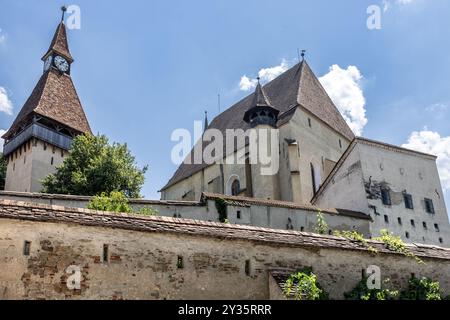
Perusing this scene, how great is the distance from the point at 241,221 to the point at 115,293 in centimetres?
1464

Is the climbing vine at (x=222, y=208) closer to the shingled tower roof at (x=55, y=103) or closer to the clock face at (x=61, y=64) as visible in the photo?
the shingled tower roof at (x=55, y=103)

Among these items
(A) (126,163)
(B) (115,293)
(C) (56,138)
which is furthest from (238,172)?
(B) (115,293)

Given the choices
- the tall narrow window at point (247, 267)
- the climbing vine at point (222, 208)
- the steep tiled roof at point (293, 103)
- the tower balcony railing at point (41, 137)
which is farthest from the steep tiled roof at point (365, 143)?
the tower balcony railing at point (41, 137)

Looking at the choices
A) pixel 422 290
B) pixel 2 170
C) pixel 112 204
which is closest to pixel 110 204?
pixel 112 204

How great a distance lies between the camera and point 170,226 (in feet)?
36.4

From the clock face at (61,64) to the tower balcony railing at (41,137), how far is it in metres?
9.40

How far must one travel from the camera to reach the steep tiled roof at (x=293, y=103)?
1458 inches

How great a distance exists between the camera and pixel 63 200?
22.6 metres

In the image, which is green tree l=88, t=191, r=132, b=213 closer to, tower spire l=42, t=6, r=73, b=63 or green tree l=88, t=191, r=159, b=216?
green tree l=88, t=191, r=159, b=216

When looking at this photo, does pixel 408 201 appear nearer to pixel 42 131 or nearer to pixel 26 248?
pixel 26 248

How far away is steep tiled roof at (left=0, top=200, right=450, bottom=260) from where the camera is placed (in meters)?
9.91
